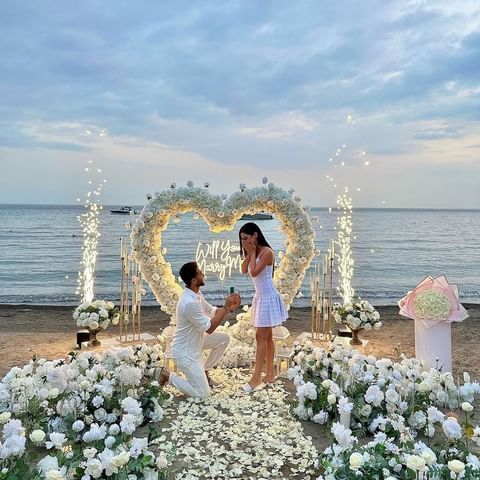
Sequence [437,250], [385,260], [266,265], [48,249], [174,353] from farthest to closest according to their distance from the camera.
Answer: [437,250], [48,249], [385,260], [266,265], [174,353]

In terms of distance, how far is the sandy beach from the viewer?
7.50m

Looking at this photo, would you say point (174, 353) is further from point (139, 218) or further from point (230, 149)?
point (230, 149)

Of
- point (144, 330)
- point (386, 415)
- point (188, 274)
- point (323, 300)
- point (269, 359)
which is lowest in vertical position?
point (144, 330)

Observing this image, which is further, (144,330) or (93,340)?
(144,330)

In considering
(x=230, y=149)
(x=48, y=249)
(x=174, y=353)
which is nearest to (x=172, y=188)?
(x=174, y=353)

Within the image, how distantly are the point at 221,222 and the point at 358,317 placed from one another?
2700mm

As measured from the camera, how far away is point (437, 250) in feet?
104

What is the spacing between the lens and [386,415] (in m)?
4.60

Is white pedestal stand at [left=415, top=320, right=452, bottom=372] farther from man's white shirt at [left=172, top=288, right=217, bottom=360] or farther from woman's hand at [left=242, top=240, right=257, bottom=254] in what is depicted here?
man's white shirt at [left=172, top=288, right=217, bottom=360]

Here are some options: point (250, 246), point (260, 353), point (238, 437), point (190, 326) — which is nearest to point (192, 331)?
point (190, 326)

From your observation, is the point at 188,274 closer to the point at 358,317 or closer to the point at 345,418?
the point at 345,418

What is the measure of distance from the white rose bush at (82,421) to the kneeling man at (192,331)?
0.37 meters

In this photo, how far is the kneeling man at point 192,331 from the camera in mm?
5312

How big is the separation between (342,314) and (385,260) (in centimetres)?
1987
